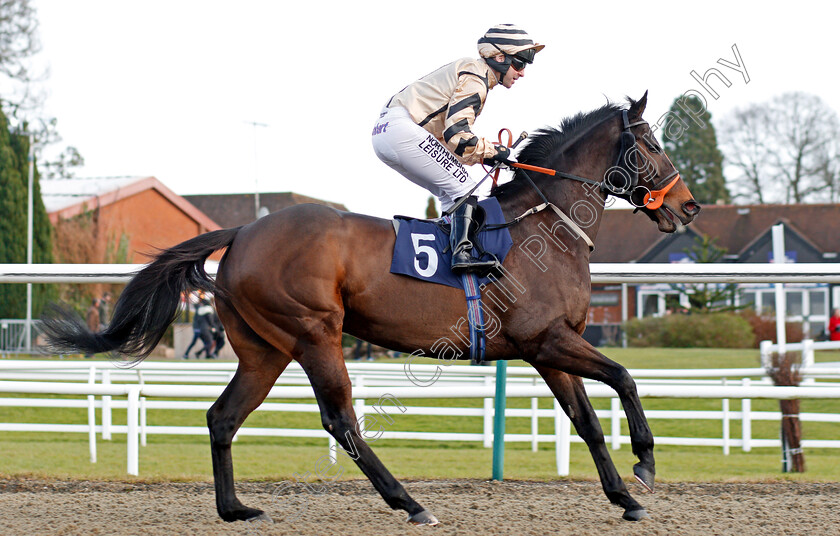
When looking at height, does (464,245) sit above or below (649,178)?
below

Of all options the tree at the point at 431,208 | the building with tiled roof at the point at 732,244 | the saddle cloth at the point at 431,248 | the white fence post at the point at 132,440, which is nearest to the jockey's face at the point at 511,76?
the saddle cloth at the point at 431,248

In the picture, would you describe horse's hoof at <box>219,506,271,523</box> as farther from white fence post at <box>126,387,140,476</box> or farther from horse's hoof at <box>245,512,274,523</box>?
white fence post at <box>126,387,140,476</box>

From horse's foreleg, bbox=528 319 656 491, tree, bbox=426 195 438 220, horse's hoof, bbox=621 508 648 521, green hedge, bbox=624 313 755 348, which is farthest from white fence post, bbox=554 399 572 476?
tree, bbox=426 195 438 220

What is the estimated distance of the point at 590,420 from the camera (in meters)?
4.04

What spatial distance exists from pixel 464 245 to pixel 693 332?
2219 cm

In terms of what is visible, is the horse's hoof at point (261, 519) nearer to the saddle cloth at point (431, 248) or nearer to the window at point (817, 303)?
the saddle cloth at point (431, 248)

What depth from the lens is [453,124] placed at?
12.8 feet

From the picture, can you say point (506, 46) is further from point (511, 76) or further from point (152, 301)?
point (152, 301)

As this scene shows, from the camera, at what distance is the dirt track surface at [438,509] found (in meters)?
3.66

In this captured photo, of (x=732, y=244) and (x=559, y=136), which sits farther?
(x=732, y=244)

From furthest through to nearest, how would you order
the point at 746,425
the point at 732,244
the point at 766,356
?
the point at 732,244, the point at 746,425, the point at 766,356

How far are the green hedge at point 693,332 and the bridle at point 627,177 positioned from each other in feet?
69.4

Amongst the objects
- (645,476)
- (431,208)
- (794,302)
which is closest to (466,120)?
(645,476)

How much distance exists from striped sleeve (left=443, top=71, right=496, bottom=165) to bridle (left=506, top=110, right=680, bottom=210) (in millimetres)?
305
